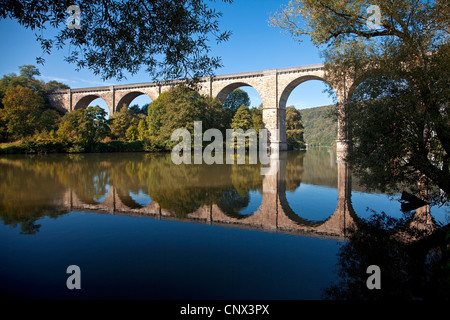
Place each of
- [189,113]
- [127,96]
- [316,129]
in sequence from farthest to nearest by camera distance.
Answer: [316,129]
[127,96]
[189,113]

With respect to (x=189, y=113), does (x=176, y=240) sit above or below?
below

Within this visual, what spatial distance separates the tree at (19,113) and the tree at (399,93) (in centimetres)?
3158

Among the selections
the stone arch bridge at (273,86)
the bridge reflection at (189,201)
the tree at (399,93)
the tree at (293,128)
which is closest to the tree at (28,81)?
the stone arch bridge at (273,86)

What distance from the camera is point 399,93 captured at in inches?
203

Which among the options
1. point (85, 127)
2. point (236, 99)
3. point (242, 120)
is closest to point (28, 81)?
point (85, 127)

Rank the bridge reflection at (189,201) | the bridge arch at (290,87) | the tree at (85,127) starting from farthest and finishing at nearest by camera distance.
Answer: the bridge arch at (290,87) < the tree at (85,127) < the bridge reflection at (189,201)

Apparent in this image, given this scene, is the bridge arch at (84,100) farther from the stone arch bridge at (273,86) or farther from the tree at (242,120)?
the tree at (242,120)

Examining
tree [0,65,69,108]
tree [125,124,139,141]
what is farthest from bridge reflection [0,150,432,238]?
tree [0,65,69,108]

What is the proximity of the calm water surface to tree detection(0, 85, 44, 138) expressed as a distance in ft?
86.1

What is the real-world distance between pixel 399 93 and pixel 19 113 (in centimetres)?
3336

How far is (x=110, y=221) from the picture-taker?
194 inches

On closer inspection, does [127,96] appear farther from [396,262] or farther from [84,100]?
[396,262]

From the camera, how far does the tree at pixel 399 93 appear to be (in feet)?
15.9
